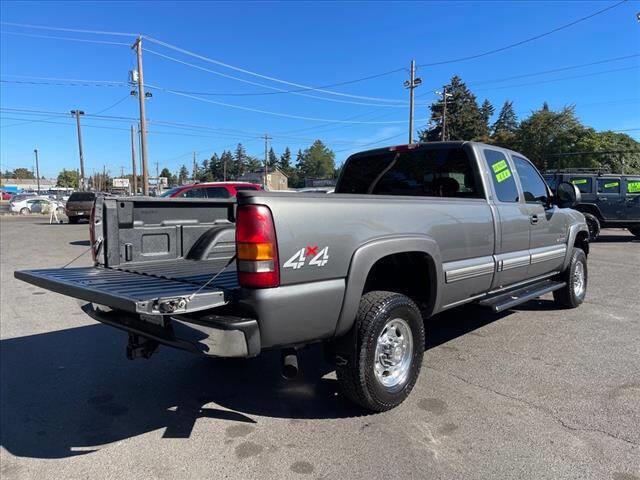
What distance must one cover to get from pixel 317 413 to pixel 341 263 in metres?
Result: 1.24

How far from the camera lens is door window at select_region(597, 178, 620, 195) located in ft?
52.1

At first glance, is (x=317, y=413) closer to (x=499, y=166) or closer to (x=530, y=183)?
(x=499, y=166)

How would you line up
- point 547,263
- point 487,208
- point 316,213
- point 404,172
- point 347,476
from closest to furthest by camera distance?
point 347,476 → point 316,213 → point 487,208 → point 404,172 → point 547,263

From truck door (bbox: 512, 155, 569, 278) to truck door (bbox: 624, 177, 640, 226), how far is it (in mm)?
12083

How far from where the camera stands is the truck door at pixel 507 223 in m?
4.66

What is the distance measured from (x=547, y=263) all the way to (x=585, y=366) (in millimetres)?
1528

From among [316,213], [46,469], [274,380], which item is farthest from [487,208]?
[46,469]

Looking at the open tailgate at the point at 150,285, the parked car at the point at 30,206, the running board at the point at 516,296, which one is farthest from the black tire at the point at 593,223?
the parked car at the point at 30,206

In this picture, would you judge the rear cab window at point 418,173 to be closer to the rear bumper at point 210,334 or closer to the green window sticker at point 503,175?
the green window sticker at point 503,175

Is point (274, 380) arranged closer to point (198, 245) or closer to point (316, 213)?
point (198, 245)

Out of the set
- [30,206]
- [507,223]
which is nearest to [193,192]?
[507,223]

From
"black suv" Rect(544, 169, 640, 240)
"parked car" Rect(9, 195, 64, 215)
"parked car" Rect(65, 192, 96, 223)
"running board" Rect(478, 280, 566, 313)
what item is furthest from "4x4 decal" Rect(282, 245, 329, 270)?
"parked car" Rect(9, 195, 64, 215)

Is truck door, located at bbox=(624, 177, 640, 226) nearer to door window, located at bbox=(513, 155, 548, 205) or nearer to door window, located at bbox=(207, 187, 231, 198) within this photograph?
door window, located at bbox=(513, 155, 548, 205)

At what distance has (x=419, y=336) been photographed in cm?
371
